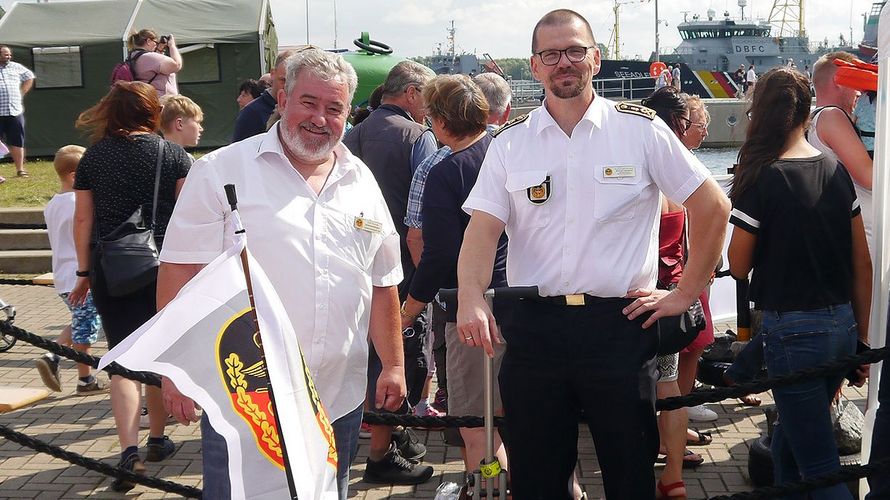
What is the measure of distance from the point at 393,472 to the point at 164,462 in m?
1.33

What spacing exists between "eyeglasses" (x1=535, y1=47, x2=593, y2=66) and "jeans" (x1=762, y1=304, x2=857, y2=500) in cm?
132

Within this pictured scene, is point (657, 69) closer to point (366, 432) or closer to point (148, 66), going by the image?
point (148, 66)

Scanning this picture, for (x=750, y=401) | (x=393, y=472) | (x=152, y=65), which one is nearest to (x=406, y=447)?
(x=393, y=472)

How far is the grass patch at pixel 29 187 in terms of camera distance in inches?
501

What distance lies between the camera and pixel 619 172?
10.8 feet

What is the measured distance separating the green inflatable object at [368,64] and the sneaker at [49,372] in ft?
41.4

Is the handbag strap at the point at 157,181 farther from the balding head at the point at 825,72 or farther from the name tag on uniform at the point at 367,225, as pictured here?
the balding head at the point at 825,72

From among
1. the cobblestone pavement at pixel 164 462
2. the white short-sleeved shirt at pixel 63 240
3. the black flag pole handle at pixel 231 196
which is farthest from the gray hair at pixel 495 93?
the white short-sleeved shirt at pixel 63 240

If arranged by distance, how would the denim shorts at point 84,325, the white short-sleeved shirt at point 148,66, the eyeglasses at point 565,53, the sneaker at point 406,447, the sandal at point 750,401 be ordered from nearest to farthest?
the eyeglasses at point 565,53, the sneaker at point 406,447, the sandal at point 750,401, the denim shorts at point 84,325, the white short-sleeved shirt at point 148,66

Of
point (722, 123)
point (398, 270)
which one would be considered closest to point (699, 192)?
point (398, 270)

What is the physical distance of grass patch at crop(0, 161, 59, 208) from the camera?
12.7 metres

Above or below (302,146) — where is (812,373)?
below

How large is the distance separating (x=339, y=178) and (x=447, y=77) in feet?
5.59

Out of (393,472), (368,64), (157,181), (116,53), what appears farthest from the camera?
(368,64)
